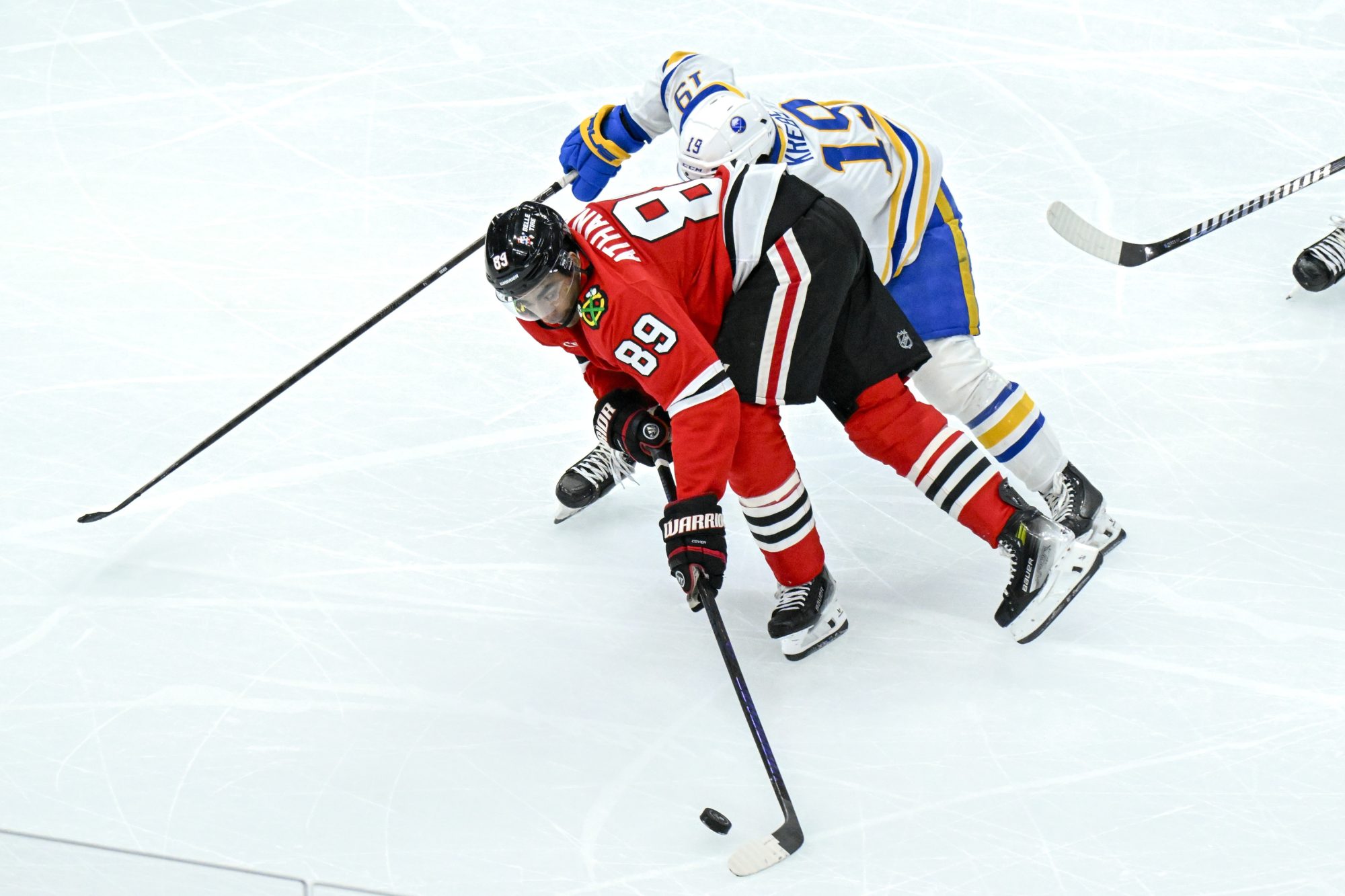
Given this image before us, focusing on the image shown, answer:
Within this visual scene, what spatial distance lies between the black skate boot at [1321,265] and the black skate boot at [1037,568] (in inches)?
55.7

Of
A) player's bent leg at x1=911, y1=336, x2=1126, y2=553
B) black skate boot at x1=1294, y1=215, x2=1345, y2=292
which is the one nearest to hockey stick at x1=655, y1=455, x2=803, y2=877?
player's bent leg at x1=911, y1=336, x2=1126, y2=553

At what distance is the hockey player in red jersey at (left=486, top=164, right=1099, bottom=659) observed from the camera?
2295mm

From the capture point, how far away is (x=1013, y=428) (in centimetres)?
277

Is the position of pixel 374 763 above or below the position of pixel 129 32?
below

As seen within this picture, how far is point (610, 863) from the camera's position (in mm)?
2195

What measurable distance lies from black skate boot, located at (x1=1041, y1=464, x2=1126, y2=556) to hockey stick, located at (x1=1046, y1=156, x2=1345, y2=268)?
1.97ft

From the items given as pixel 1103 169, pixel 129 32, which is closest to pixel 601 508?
pixel 1103 169

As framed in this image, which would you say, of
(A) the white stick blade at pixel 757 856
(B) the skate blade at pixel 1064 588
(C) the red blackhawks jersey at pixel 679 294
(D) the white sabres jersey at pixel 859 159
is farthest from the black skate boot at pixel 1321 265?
(A) the white stick blade at pixel 757 856

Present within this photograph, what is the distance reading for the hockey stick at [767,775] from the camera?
2.16 metres

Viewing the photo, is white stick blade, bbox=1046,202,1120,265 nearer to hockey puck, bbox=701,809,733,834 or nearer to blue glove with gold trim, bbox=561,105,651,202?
blue glove with gold trim, bbox=561,105,651,202

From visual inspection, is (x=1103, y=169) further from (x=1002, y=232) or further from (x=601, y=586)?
(x=601, y=586)

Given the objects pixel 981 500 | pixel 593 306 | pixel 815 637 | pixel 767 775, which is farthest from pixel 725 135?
pixel 767 775

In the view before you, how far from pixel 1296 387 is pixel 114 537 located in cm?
273

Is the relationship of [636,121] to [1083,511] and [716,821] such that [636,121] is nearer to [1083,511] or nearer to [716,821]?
[1083,511]
